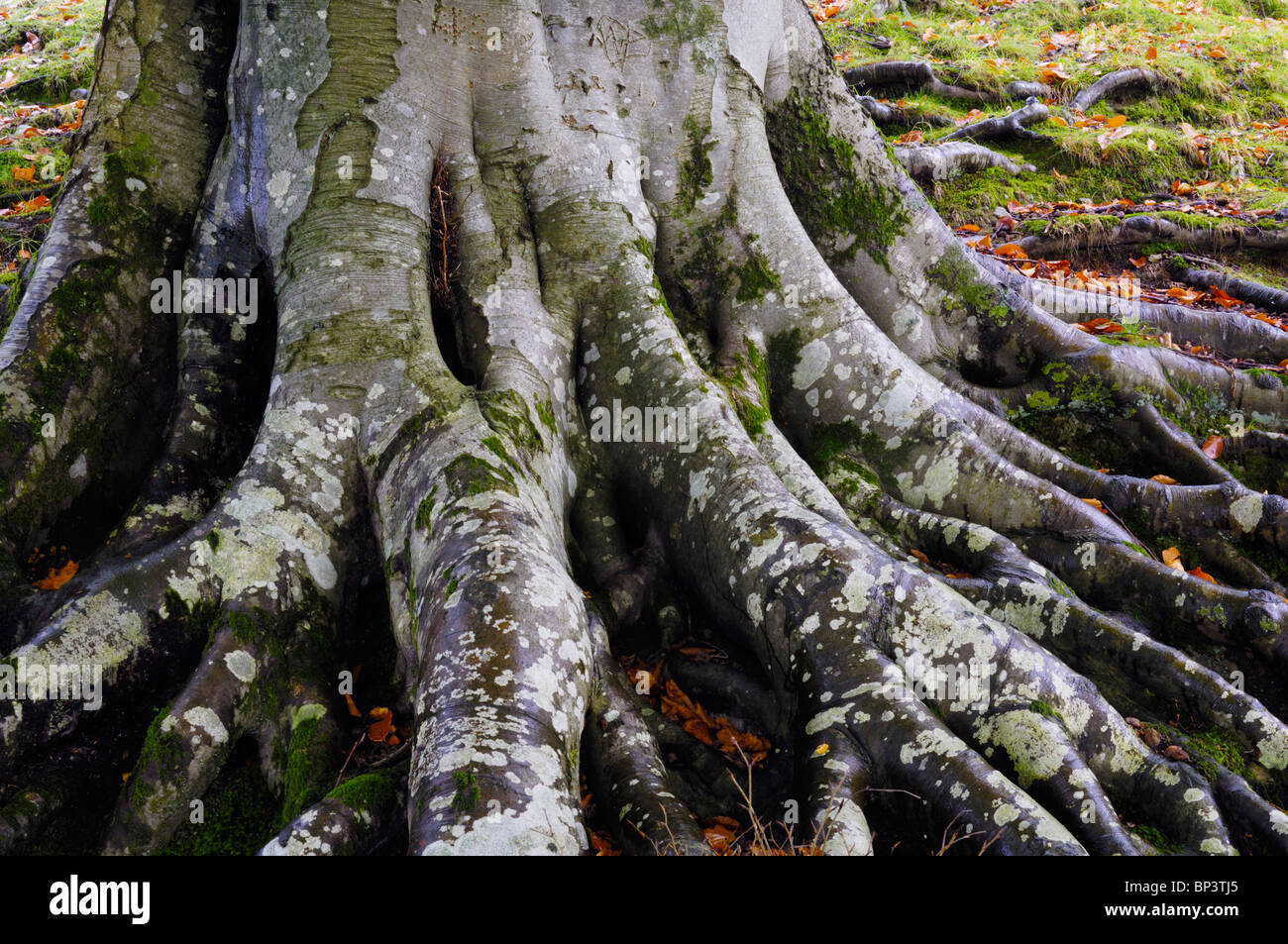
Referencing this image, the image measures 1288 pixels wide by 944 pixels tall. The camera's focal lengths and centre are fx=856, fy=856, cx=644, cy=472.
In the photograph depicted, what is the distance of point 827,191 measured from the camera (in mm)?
5488

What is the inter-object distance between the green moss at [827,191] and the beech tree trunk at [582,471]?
3 centimetres

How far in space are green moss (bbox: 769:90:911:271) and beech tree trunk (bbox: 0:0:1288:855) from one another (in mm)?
29

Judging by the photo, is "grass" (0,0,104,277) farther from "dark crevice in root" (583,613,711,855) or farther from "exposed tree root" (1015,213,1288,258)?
"exposed tree root" (1015,213,1288,258)

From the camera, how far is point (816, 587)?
10.6 feet

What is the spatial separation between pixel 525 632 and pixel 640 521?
146 centimetres

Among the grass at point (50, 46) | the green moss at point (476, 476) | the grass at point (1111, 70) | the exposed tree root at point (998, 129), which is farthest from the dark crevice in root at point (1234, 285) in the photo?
the grass at point (50, 46)

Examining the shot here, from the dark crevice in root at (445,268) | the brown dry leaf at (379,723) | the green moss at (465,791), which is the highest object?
the dark crevice in root at (445,268)

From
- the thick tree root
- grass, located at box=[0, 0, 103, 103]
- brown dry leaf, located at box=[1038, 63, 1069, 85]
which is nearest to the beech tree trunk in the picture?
the thick tree root

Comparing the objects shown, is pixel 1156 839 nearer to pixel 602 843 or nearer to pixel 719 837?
pixel 719 837

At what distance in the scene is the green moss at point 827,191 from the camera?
215 inches

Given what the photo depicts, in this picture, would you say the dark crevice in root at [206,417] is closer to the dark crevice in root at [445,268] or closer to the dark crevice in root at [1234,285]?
the dark crevice in root at [445,268]

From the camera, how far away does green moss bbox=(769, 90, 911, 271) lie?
5.46m
